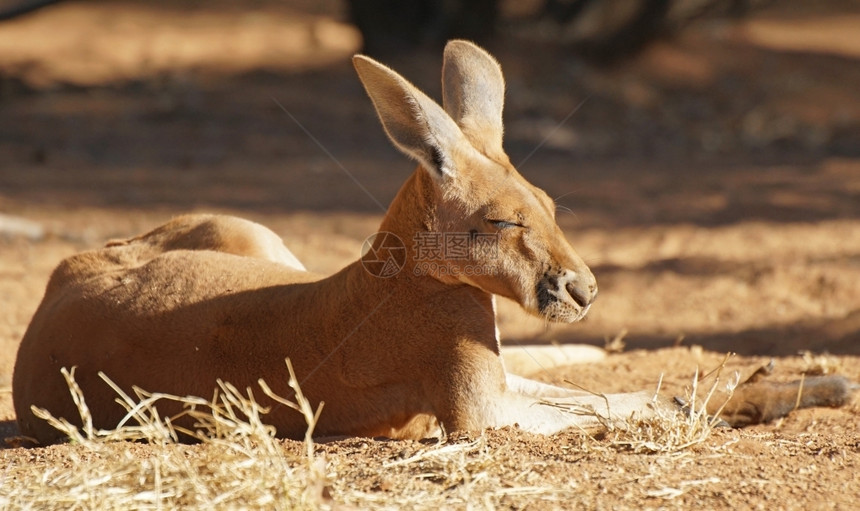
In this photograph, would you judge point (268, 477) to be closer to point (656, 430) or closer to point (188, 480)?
point (188, 480)

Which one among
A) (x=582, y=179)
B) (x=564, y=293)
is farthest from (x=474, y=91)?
(x=582, y=179)

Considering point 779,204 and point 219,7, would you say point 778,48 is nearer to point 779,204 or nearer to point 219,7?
point 779,204

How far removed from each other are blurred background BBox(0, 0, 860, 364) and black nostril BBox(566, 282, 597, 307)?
2.02 m

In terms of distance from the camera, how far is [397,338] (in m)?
3.74

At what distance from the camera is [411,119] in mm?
3572

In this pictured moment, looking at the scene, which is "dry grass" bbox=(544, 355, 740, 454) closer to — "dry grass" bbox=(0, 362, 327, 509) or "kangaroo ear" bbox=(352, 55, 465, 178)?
"kangaroo ear" bbox=(352, 55, 465, 178)

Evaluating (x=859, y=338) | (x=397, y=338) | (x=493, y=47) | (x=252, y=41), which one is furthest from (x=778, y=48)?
(x=397, y=338)

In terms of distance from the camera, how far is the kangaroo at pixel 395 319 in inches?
142

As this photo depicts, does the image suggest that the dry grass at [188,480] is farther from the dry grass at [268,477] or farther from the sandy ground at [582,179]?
the sandy ground at [582,179]

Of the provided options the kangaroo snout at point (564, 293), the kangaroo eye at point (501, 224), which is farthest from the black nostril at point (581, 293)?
the kangaroo eye at point (501, 224)

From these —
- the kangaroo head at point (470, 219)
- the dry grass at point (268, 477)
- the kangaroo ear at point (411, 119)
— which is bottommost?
the dry grass at point (268, 477)

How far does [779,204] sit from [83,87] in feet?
29.9

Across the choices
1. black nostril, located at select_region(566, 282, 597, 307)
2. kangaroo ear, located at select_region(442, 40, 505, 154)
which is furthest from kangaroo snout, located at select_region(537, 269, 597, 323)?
kangaroo ear, located at select_region(442, 40, 505, 154)

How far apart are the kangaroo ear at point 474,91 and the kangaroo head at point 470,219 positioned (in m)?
0.27
